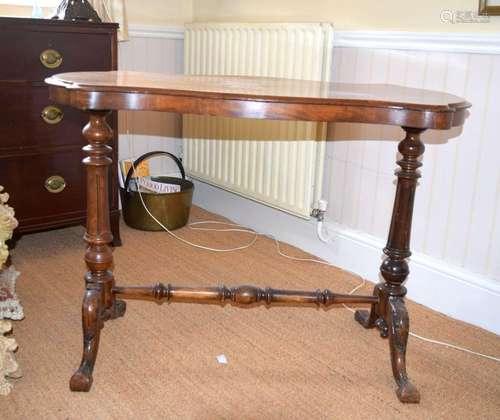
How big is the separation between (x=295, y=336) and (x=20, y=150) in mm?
1194

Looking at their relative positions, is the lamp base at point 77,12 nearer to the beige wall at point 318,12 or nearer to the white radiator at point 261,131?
the beige wall at point 318,12

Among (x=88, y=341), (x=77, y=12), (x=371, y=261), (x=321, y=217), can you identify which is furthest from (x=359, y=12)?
(x=88, y=341)

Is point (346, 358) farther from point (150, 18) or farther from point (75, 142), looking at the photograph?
point (150, 18)

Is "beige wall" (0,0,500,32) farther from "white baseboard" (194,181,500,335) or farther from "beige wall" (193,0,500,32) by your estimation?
"white baseboard" (194,181,500,335)

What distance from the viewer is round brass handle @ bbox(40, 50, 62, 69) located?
2.13 metres

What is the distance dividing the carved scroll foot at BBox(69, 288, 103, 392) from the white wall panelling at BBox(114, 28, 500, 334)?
112cm

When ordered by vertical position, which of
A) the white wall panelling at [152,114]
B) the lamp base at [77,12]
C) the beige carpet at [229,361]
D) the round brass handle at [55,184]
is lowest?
the beige carpet at [229,361]

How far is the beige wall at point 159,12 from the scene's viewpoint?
2828 mm

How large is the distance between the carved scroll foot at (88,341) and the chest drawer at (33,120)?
0.85 m

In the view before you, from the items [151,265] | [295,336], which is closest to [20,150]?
[151,265]

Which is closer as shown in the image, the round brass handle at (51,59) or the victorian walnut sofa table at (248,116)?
the victorian walnut sofa table at (248,116)

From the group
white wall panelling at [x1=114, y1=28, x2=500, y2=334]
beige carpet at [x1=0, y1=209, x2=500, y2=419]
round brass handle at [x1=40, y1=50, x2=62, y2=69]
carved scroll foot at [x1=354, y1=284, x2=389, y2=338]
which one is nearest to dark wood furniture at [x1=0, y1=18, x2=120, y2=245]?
round brass handle at [x1=40, y1=50, x2=62, y2=69]

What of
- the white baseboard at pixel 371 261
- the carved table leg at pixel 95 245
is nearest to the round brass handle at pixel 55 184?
the carved table leg at pixel 95 245

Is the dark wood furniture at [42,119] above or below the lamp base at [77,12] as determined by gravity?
below
